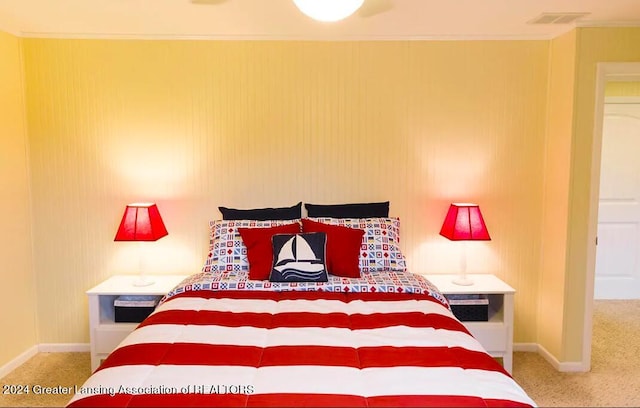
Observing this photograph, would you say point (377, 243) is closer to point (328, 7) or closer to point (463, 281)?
point (463, 281)

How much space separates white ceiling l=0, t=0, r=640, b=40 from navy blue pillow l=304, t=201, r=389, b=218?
1194 mm

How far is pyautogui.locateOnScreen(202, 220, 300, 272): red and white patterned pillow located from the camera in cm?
286

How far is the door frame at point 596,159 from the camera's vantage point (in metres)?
2.86

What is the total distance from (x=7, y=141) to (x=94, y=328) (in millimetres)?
1391

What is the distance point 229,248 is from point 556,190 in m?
2.26

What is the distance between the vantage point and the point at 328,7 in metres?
1.79

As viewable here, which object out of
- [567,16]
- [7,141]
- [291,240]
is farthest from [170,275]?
[567,16]

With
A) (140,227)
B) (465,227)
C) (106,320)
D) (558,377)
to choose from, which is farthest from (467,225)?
(106,320)

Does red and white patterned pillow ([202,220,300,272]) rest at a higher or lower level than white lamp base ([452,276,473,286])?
higher

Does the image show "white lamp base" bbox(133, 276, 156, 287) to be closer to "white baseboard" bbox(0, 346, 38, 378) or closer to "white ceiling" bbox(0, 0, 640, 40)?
"white baseboard" bbox(0, 346, 38, 378)

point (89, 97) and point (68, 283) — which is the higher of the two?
point (89, 97)

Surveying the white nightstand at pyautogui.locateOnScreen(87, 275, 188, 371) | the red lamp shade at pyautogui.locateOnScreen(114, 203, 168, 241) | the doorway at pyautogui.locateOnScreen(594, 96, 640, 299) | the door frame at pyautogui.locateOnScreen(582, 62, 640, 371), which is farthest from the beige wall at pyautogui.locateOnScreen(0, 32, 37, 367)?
the doorway at pyautogui.locateOnScreen(594, 96, 640, 299)

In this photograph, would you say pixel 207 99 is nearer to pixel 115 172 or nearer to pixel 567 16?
pixel 115 172

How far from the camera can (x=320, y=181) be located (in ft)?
10.7
